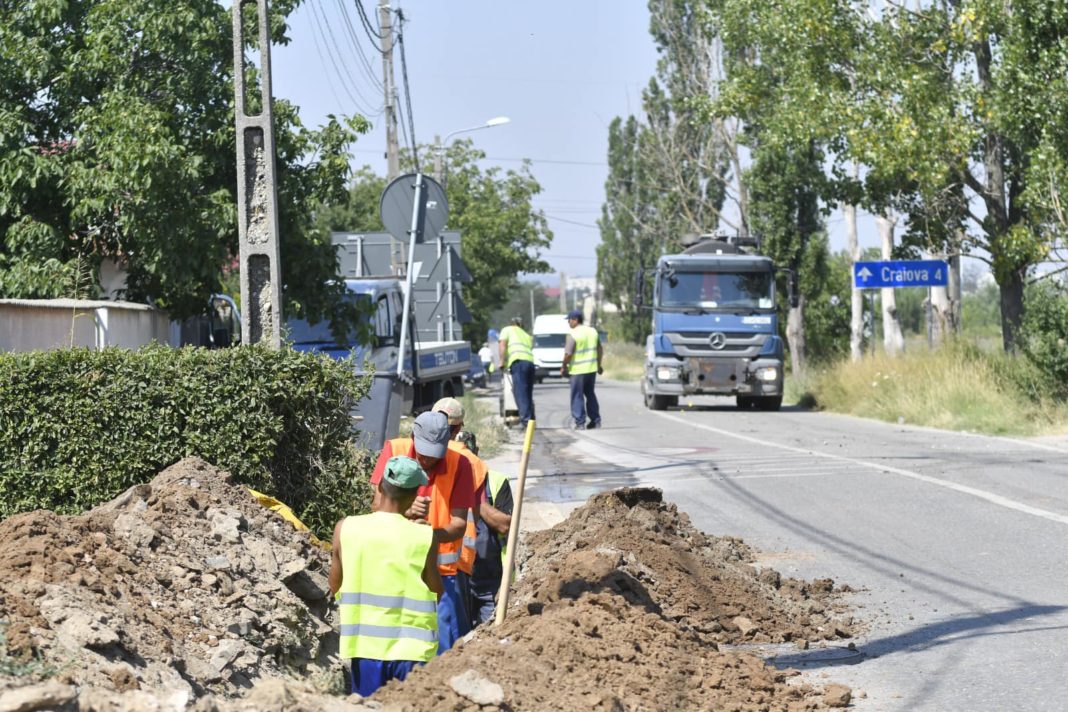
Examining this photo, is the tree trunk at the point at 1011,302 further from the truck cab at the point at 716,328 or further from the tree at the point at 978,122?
the truck cab at the point at 716,328

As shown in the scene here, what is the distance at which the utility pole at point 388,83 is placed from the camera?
27000 millimetres

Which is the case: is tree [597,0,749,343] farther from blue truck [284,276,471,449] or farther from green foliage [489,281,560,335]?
green foliage [489,281,560,335]

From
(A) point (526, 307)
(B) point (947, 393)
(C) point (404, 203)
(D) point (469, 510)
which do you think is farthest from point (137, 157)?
(A) point (526, 307)

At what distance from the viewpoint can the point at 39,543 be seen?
6387mm

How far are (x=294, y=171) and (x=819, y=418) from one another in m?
14.3

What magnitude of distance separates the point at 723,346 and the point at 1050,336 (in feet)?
27.6

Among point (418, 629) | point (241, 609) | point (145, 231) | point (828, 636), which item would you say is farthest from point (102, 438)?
point (145, 231)

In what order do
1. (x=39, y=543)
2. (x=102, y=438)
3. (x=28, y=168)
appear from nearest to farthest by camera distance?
(x=39, y=543)
(x=102, y=438)
(x=28, y=168)

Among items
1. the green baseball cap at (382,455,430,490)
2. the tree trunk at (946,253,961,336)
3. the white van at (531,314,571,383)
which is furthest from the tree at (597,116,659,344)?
the green baseball cap at (382,455,430,490)

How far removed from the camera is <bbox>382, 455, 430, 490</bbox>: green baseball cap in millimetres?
5660

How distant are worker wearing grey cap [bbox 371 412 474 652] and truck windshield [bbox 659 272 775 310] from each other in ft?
72.1

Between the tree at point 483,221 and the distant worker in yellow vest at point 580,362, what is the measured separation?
3454 cm

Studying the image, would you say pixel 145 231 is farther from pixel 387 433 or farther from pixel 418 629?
pixel 418 629

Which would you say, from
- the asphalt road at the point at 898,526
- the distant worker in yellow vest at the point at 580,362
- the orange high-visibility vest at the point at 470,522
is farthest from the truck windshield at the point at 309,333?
the orange high-visibility vest at the point at 470,522
